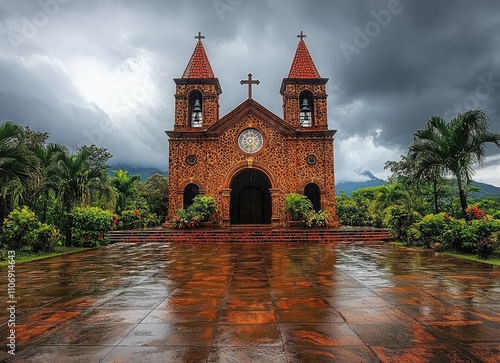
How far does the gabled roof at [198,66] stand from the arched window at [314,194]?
9651mm

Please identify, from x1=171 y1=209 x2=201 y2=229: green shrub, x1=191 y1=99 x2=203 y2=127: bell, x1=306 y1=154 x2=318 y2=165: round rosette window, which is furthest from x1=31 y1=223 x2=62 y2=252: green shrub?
x1=306 y1=154 x2=318 y2=165: round rosette window

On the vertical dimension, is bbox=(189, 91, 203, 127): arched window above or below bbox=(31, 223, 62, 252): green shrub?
above

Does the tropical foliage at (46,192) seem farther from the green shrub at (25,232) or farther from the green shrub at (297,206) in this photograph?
the green shrub at (297,206)

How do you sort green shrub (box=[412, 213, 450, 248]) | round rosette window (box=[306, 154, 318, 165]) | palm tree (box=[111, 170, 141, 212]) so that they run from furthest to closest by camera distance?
palm tree (box=[111, 170, 141, 212]), round rosette window (box=[306, 154, 318, 165]), green shrub (box=[412, 213, 450, 248])

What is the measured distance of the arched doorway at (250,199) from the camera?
838 inches

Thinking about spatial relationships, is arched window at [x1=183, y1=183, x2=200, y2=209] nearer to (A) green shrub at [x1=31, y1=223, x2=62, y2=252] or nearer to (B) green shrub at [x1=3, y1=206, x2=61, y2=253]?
(A) green shrub at [x1=31, y1=223, x2=62, y2=252]

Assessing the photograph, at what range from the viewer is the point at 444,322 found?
3273mm

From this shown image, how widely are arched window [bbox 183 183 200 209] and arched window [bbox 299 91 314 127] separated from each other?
789cm

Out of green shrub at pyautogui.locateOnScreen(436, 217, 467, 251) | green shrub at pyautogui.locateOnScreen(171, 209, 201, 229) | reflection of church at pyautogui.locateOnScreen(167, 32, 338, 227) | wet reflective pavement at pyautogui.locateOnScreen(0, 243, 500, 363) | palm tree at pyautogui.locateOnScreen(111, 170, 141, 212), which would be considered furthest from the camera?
palm tree at pyautogui.locateOnScreen(111, 170, 141, 212)

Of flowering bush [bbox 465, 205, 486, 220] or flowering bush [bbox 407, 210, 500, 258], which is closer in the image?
flowering bush [bbox 407, 210, 500, 258]

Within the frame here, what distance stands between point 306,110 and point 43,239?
16.0 m

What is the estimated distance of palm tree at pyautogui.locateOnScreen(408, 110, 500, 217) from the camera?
34.9 ft

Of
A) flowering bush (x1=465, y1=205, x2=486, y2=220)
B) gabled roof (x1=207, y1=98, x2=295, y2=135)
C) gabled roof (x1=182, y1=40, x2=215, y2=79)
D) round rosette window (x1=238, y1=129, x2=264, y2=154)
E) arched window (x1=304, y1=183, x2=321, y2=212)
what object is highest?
gabled roof (x1=182, y1=40, x2=215, y2=79)

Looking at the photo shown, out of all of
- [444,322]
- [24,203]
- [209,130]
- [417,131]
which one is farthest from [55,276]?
[209,130]
